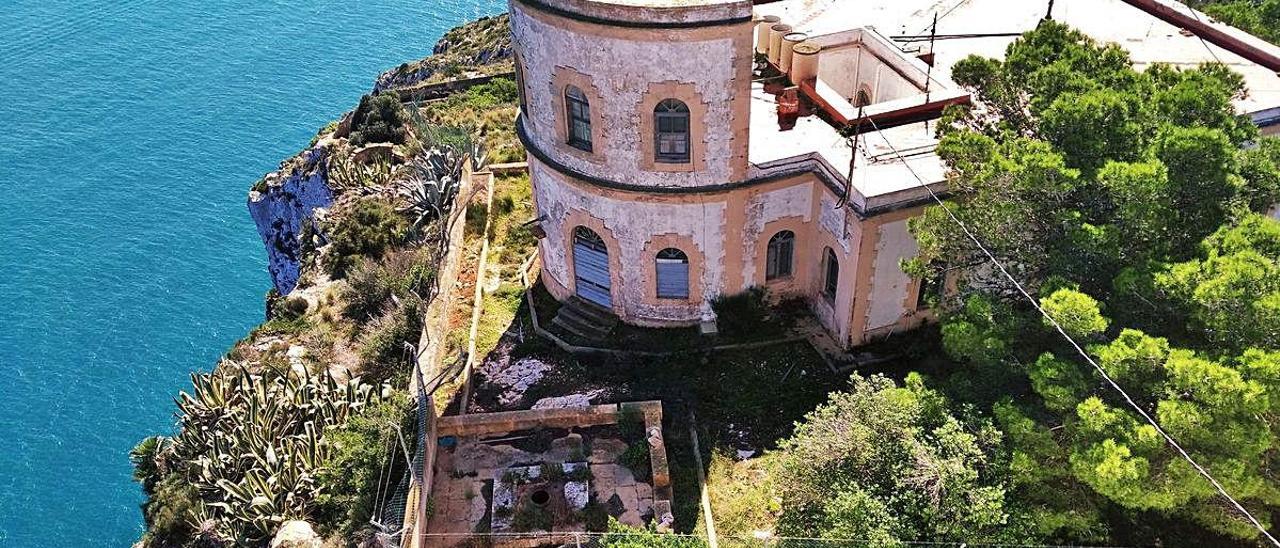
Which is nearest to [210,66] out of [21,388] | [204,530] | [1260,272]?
[21,388]

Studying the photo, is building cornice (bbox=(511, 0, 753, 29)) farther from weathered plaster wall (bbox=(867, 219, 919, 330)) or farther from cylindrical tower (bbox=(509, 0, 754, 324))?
weathered plaster wall (bbox=(867, 219, 919, 330))

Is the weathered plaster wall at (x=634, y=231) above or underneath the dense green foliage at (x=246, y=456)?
above

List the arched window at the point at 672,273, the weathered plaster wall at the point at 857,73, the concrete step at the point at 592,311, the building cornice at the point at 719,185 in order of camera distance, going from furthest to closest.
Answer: the weathered plaster wall at the point at 857,73
the concrete step at the point at 592,311
the arched window at the point at 672,273
the building cornice at the point at 719,185

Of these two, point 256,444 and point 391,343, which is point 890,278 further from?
point 256,444

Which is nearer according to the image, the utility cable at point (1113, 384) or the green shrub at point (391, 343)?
the utility cable at point (1113, 384)

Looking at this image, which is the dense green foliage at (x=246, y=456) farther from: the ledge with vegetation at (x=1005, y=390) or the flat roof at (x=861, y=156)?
the flat roof at (x=861, y=156)

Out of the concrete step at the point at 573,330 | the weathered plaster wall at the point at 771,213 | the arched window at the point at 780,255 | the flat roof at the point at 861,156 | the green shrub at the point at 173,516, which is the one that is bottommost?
the green shrub at the point at 173,516

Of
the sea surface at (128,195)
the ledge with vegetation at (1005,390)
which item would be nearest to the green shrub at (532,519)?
the ledge with vegetation at (1005,390)
